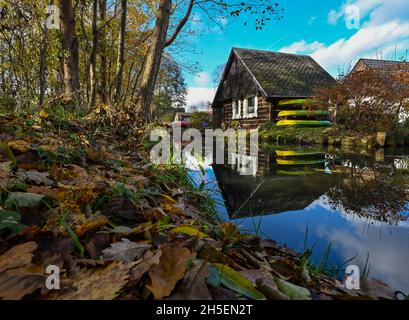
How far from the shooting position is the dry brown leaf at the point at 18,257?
644 millimetres

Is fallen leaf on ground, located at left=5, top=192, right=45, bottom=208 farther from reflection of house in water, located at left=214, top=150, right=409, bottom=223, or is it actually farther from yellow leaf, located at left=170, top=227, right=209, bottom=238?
reflection of house in water, located at left=214, top=150, right=409, bottom=223

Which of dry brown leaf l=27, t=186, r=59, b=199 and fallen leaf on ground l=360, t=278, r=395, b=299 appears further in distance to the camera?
dry brown leaf l=27, t=186, r=59, b=199

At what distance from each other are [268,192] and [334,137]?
758 centimetres

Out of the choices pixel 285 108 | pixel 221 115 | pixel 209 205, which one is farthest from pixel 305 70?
pixel 209 205

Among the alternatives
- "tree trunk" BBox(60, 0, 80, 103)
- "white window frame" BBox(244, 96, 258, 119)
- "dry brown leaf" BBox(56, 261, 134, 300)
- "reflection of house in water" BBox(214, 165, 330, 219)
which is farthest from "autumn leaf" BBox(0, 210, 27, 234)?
"white window frame" BBox(244, 96, 258, 119)

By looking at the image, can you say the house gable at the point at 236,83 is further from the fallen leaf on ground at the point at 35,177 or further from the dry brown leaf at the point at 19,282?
the dry brown leaf at the point at 19,282

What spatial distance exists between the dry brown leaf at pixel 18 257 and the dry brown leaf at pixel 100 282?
135mm

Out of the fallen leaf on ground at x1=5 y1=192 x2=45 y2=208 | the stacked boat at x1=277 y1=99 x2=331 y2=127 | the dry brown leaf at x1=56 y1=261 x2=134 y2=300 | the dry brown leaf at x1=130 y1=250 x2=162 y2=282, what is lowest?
the dry brown leaf at x1=56 y1=261 x2=134 y2=300

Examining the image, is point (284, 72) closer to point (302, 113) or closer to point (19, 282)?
point (302, 113)

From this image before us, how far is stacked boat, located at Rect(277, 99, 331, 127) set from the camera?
11.5 m

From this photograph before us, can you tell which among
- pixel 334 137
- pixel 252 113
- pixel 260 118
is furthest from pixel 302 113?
pixel 252 113

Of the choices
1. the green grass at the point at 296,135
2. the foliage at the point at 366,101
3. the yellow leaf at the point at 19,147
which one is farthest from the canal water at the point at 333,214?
the foliage at the point at 366,101

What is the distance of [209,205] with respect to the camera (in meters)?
2.05
